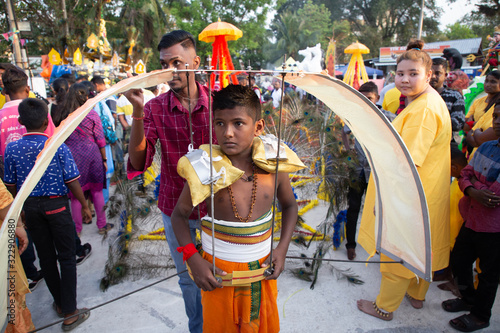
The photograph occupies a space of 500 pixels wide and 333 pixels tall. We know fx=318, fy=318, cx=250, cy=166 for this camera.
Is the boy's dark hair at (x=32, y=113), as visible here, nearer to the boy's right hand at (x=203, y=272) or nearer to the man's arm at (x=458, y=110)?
the boy's right hand at (x=203, y=272)

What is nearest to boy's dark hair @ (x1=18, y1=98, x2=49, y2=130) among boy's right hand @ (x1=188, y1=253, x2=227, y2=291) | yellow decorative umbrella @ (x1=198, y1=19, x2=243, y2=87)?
boy's right hand @ (x1=188, y1=253, x2=227, y2=291)

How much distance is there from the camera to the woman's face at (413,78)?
2.47m

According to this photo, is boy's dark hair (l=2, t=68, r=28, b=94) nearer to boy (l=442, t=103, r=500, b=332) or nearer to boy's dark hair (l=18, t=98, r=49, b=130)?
boy's dark hair (l=18, t=98, r=49, b=130)

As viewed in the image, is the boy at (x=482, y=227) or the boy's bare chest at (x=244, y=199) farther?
the boy at (x=482, y=227)

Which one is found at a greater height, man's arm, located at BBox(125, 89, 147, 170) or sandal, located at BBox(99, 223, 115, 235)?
man's arm, located at BBox(125, 89, 147, 170)

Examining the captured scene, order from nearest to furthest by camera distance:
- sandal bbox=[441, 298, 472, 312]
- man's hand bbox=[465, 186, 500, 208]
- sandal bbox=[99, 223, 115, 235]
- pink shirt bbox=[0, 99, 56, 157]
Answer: man's hand bbox=[465, 186, 500, 208]
sandal bbox=[441, 298, 472, 312]
pink shirt bbox=[0, 99, 56, 157]
sandal bbox=[99, 223, 115, 235]

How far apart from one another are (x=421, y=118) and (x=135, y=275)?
3059 mm

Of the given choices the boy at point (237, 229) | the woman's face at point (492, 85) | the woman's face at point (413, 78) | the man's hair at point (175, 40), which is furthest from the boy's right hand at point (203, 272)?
the woman's face at point (492, 85)

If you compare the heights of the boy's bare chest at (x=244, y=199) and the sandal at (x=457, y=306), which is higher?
the boy's bare chest at (x=244, y=199)

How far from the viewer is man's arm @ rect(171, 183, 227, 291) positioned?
1546mm

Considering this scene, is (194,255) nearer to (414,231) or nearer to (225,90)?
(225,90)

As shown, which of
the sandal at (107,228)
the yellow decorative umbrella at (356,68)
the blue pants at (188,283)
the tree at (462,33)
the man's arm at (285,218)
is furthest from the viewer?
the tree at (462,33)

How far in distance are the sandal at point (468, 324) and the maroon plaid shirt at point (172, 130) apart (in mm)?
2326

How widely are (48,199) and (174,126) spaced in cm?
132
